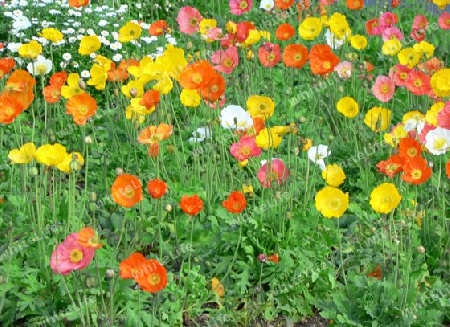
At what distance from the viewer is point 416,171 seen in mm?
2779

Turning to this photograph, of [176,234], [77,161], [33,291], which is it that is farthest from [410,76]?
[33,291]

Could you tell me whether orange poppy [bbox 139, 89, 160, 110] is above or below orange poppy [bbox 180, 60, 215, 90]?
below

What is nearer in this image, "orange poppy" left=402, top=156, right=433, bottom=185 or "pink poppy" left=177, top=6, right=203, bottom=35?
"orange poppy" left=402, top=156, right=433, bottom=185

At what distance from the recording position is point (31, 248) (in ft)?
10.2

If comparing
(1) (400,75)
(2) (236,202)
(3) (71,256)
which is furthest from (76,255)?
(1) (400,75)

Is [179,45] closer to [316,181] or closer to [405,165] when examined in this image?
[316,181]

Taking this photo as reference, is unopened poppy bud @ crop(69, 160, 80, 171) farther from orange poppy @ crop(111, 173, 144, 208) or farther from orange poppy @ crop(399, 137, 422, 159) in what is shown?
orange poppy @ crop(399, 137, 422, 159)

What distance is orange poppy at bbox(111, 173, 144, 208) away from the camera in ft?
8.70

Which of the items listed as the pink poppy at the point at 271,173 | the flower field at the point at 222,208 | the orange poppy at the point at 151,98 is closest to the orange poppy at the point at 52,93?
the flower field at the point at 222,208

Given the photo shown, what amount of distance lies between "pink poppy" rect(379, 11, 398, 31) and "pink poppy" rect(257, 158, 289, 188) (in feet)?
5.42

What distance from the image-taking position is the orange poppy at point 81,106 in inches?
128

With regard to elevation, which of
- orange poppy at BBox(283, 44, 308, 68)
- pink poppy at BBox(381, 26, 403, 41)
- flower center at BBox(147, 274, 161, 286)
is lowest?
pink poppy at BBox(381, 26, 403, 41)

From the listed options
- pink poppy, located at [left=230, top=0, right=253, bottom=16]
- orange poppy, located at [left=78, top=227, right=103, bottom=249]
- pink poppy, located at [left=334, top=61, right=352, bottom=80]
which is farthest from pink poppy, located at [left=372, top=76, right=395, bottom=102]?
orange poppy, located at [left=78, top=227, right=103, bottom=249]

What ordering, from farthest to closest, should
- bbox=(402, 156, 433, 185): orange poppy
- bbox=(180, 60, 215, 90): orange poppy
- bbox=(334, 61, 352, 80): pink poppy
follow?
bbox=(334, 61, 352, 80): pink poppy, bbox=(180, 60, 215, 90): orange poppy, bbox=(402, 156, 433, 185): orange poppy
